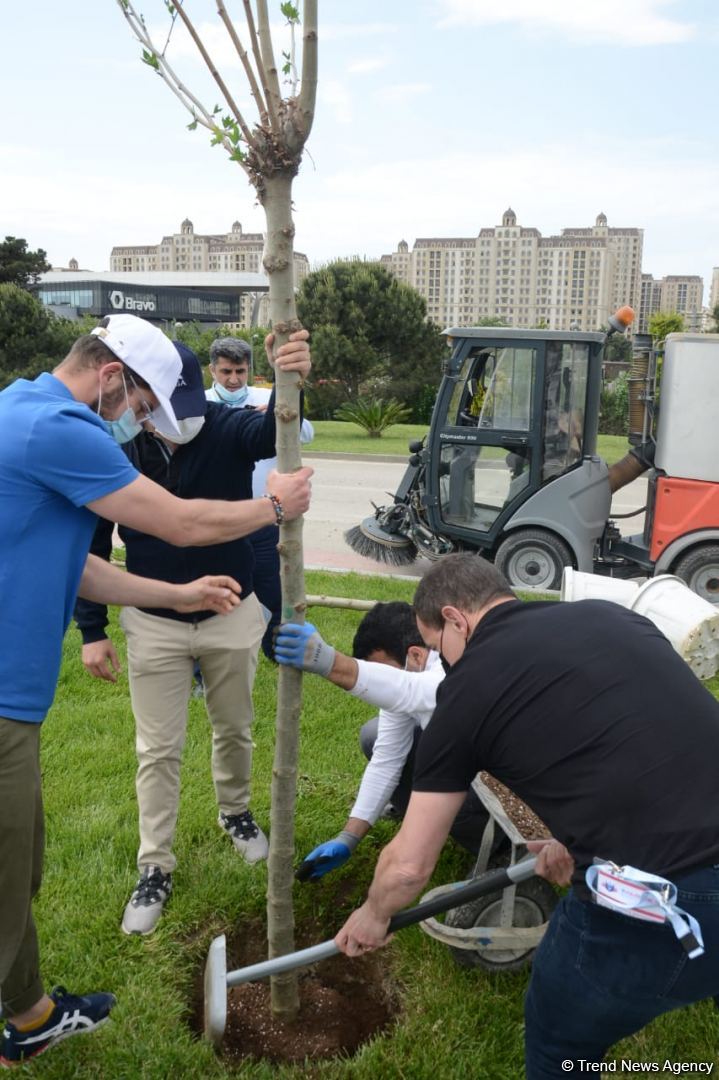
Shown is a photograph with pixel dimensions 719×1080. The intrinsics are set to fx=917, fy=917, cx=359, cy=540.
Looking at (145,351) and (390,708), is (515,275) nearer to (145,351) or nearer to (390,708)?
(390,708)

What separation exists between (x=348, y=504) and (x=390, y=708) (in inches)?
385

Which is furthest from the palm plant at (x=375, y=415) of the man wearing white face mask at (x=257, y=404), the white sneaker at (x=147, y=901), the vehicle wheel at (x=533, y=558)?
the white sneaker at (x=147, y=901)

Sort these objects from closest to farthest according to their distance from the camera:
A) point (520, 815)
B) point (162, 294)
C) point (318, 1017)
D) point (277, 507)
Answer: point (277, 507) < point (520, 815) < point (318, 1017) < point (162, 294)

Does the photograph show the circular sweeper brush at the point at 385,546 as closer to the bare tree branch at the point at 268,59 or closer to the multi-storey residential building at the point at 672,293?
the bare tree branch at the point at 268,59

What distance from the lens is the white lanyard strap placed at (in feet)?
5.84

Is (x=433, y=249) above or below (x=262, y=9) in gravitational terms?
above

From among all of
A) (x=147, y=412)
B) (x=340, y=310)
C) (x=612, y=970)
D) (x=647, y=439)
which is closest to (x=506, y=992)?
(x=612, y=970)

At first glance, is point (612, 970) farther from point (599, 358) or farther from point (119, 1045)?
point (599, 358)

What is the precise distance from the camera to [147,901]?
10.1 ft

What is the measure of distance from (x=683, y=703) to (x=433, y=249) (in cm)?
13198

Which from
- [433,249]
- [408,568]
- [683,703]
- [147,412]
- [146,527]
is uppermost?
[433,249]

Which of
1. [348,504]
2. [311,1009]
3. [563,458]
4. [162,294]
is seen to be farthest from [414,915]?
[162,294]

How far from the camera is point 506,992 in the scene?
281cm

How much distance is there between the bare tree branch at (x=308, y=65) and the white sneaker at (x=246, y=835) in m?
2.48
